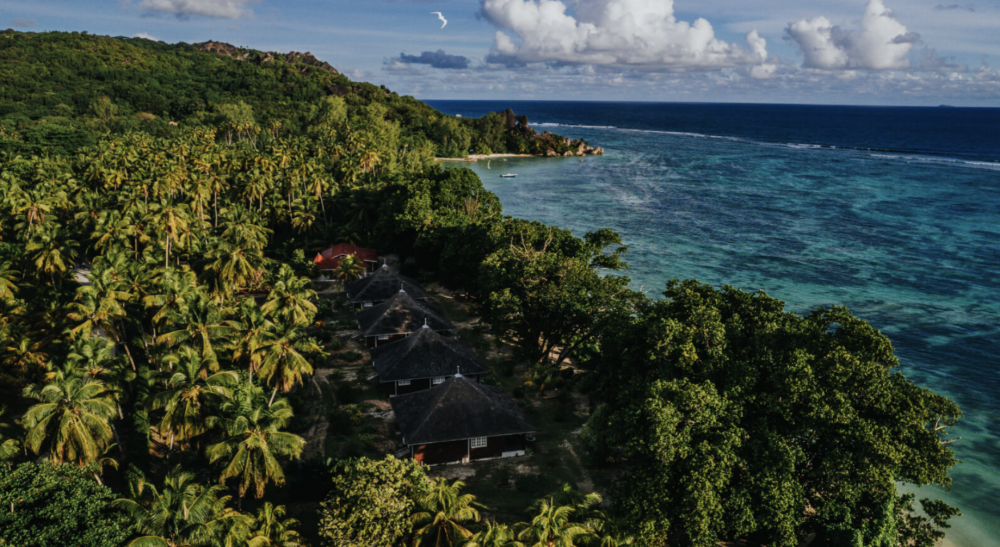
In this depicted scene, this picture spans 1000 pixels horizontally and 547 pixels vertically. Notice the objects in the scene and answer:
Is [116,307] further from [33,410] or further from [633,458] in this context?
[633,458]

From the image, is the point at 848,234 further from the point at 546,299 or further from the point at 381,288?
the point at 381,288

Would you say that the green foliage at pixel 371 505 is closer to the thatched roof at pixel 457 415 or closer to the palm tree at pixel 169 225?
the thatched roof at pixel 457 415

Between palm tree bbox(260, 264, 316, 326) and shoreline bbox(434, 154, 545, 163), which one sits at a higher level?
shoreline bbox(434, 154, 545, 163)

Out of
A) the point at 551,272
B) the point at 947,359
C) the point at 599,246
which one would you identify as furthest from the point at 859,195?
the point at 551,272

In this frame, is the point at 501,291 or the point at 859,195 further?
the point at 859,195

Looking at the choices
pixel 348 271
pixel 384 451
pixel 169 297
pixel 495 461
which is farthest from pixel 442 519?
pixel 348 271

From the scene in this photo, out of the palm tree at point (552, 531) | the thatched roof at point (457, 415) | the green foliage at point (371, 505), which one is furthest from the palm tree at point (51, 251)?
the palm tree at point (552, 531)

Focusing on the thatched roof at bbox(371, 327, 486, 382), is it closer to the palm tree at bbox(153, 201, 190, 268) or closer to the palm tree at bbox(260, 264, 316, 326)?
the palm tree at bbox(260, 264, 316, 326)

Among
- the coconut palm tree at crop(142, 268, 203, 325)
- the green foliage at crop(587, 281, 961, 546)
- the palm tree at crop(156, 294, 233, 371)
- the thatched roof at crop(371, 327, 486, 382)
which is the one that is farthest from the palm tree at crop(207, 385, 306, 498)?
the green foliage at crop(587, 281, 961, 546)
